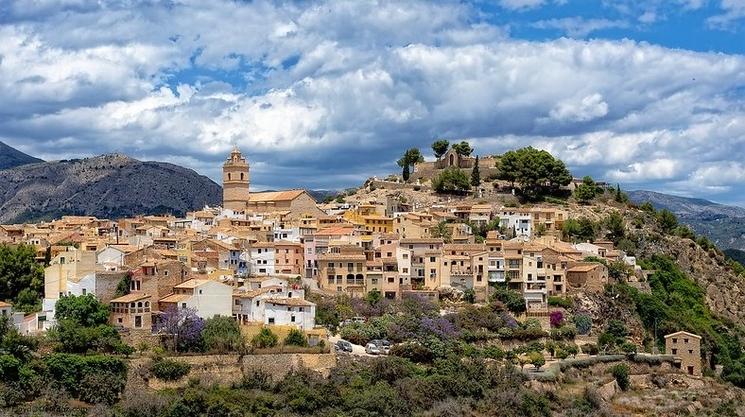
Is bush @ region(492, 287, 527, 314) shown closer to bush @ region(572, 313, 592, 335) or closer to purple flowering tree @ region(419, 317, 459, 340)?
bush @ region(572, 313, 592, 335)

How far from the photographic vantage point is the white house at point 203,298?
35406mm

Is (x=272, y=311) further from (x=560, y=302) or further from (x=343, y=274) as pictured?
(x=560, y=302)

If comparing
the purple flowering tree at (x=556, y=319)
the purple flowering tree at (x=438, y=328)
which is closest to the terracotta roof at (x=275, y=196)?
the purple flowering tree at (x=556, y=319)

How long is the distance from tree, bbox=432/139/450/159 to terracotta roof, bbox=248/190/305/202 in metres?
17.3

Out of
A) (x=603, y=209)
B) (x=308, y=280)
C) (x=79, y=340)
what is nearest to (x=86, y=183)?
(x=603, y=209)

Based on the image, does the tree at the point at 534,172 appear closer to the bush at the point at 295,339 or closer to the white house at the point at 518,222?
the white house at the point at 518,222

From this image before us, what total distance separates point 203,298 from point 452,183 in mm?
34225

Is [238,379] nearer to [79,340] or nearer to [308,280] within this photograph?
[79,340]

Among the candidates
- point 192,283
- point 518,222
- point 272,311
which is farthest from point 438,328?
point 518,222

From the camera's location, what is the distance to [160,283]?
120ft

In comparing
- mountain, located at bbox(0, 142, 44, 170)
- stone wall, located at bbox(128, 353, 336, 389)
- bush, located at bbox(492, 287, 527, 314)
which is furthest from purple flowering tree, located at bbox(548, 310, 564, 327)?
mountain, located at bbox(0, 142, 44, 170)

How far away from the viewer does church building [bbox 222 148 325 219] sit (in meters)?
60.2

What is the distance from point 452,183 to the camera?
67312 mm

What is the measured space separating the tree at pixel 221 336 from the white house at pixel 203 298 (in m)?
0.88
